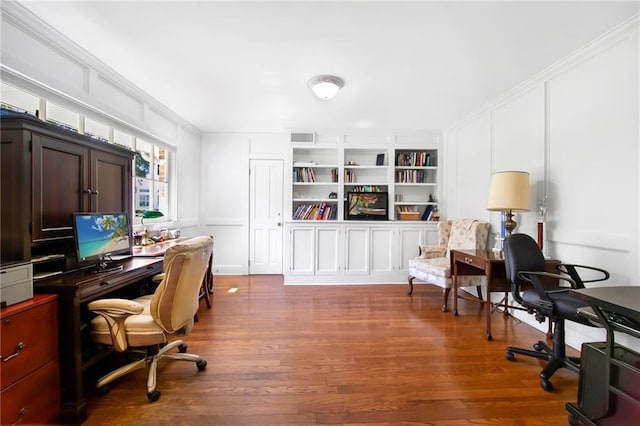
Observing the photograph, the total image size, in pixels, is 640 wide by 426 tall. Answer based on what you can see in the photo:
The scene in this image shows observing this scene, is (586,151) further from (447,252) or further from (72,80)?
(72,80)

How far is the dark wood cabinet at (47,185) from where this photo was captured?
1480 mm

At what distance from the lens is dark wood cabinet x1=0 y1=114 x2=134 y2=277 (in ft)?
4.86

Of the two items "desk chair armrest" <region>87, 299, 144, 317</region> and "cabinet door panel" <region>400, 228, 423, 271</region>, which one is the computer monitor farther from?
"cabinet door panel" <region>400, 228, 423, 271</region>

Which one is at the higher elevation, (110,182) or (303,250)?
(110,182)

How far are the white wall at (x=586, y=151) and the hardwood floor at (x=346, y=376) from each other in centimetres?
91

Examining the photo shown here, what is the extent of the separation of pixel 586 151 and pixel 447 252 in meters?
1.94

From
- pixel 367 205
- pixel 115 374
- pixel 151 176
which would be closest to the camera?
pixel 115 374

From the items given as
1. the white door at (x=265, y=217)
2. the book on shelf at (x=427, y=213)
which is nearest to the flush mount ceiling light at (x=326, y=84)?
the white door at (x=265, y=217)

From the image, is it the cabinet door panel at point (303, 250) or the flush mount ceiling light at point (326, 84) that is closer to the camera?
the flush mount ceiling light at point (326, 84)

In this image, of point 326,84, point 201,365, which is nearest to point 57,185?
point 201,365

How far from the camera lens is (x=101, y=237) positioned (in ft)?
6.47

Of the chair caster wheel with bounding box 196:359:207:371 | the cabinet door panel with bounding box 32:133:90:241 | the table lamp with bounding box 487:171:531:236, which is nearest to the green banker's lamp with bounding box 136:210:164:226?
the cabinet door panel with bounding box 32:133:90:241

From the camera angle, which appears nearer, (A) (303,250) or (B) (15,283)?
(B) (15,283)

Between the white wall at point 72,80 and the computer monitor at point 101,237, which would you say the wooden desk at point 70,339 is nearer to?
the computer monitor at point 101,237
